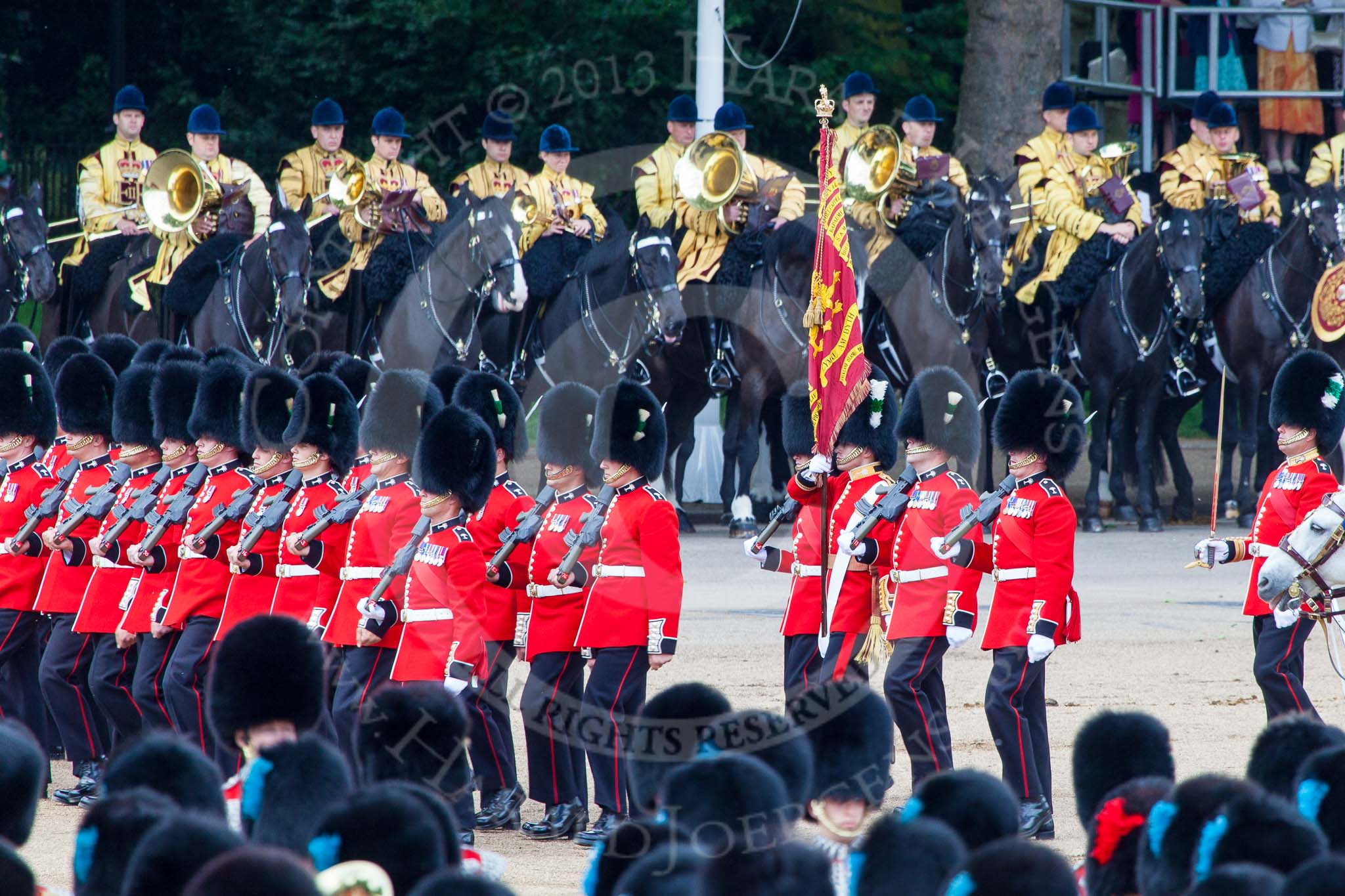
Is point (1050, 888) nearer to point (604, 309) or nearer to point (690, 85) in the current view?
point (604, 309)

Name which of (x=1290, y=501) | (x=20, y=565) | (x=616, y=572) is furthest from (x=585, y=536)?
(x=1290, y=501)

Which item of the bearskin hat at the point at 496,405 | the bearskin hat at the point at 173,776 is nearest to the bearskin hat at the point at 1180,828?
the bearskin hat at the point at 173,776

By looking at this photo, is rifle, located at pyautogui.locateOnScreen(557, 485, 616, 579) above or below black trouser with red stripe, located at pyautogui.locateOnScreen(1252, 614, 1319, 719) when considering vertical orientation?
above

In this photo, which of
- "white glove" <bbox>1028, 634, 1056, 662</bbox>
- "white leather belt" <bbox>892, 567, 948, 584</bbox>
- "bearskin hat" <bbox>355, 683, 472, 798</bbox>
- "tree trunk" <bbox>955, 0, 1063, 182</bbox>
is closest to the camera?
"bearskin hat" <bbox>355, 683, 472, 798</bbox>

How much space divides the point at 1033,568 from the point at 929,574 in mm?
330

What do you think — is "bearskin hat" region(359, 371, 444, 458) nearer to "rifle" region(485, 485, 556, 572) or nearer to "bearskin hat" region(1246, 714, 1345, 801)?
"rifle" region(485, 485, 556, 572)

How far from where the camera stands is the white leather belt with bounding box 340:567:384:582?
23.3 ft

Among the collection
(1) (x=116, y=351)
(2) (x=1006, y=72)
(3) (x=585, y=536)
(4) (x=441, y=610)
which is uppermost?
(2) (x=1006, y=72)

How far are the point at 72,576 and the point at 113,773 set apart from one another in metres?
3.19

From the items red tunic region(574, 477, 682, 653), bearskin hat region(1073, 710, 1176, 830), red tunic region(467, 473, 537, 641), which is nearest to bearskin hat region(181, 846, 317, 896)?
bearskin hat region(1073, 710, 1176, 830)

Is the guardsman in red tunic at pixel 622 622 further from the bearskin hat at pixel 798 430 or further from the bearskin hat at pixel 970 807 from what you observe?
the bearskin hat at pixel 970 807

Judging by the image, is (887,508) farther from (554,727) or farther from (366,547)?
(366,547)

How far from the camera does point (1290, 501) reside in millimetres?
7285

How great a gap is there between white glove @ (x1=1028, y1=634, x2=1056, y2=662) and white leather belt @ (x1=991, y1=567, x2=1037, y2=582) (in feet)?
0.77
